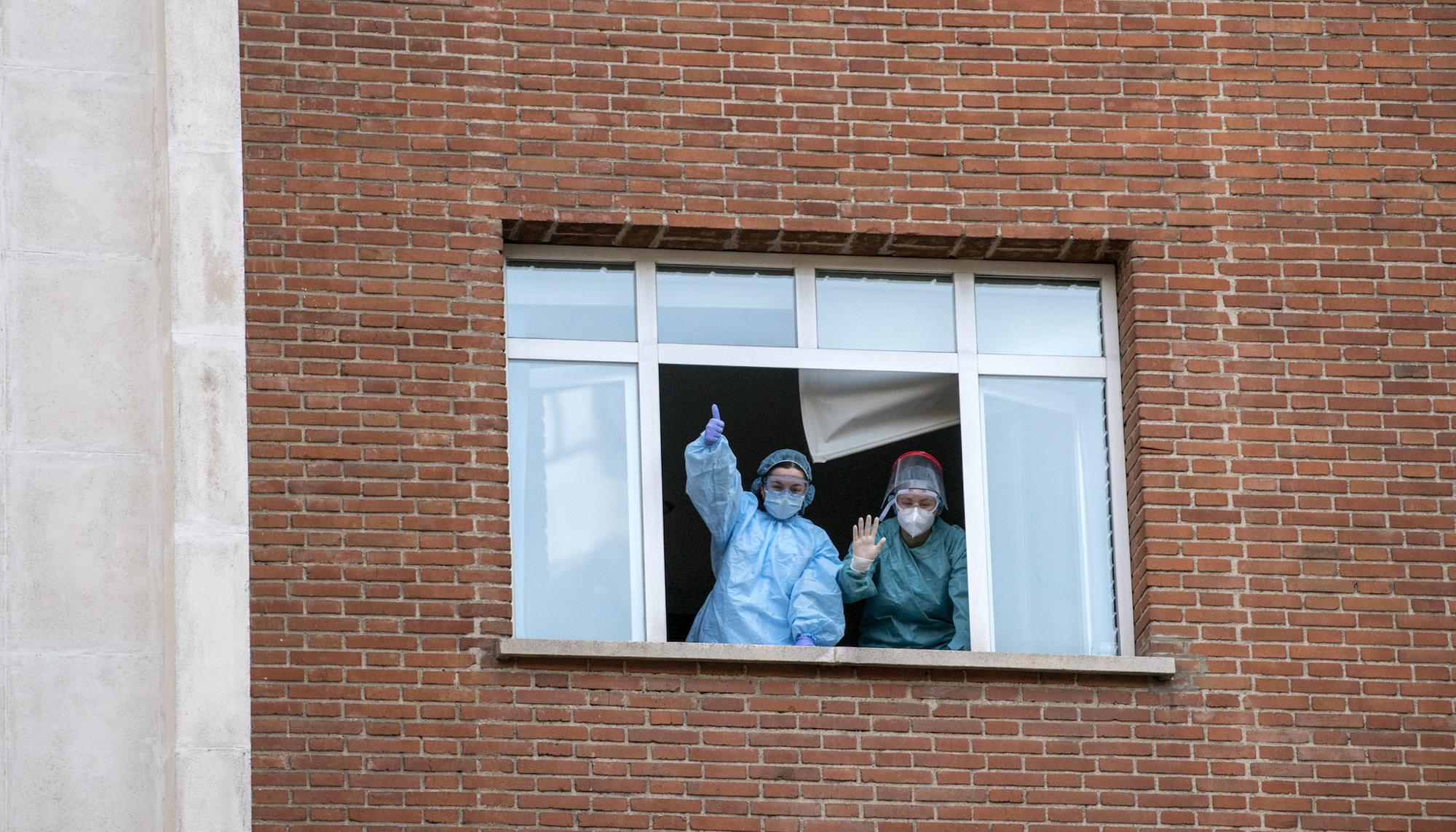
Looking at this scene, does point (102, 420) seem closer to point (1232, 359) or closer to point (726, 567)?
point (726, 567)

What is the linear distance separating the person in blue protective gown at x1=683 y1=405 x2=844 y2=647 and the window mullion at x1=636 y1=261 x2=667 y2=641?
0.17 meters

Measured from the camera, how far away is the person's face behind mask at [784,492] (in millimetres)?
12688

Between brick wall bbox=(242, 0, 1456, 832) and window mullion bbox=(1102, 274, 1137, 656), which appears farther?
window mullion bbox=(1102, 274, 1137, 656)

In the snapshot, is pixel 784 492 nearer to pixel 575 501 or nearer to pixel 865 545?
pixel 865 545

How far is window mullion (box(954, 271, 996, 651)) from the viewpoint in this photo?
12625 mm

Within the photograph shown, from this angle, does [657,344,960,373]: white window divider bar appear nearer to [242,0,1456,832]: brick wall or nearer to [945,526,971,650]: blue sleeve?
[242,0,1456,832]: brick wall

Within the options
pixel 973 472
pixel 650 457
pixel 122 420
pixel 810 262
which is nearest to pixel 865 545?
pixel 973 472

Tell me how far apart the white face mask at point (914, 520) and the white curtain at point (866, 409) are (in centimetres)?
40

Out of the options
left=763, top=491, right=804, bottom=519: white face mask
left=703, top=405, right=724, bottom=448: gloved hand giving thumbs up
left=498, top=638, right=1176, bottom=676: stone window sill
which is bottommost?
left=498, top=638, right=1176, bottom=676: stone window sill

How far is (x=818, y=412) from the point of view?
1294 centimetres

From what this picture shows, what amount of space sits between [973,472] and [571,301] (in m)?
2.07

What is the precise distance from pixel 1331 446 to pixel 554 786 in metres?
3.95

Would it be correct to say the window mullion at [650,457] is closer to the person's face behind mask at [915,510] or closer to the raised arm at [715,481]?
the raised arm at [715,481]

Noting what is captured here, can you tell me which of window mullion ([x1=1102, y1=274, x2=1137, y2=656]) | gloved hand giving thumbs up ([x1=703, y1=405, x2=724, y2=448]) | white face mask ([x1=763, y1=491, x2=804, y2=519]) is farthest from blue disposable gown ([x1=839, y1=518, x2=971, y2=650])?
gloved hand giving thumbs up ([x1=703, y1=405, x2=724, y2=448])
